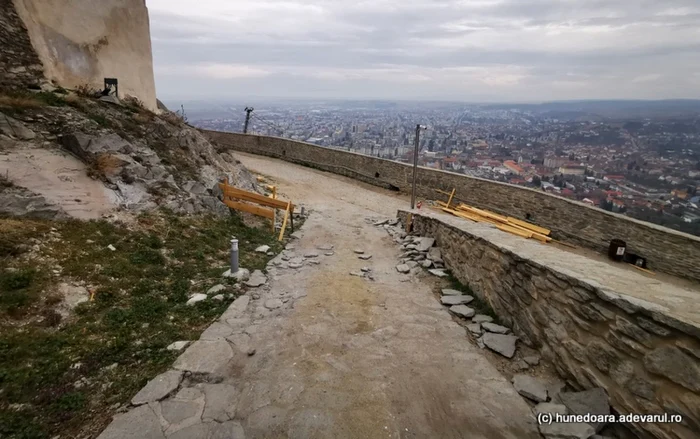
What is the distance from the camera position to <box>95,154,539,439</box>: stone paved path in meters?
3.16

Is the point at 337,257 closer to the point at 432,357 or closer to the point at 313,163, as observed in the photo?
the point at 432,357

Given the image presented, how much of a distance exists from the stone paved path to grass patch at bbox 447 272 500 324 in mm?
453

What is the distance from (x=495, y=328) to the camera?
466cm

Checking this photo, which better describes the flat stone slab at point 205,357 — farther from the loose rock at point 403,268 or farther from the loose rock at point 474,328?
the loose rock at point 403,268

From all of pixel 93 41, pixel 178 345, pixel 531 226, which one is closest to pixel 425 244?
pixel 178 345

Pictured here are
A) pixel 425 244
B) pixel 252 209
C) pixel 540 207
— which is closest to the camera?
pixel 425 244

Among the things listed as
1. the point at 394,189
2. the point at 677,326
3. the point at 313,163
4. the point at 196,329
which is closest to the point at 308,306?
the point at 196,329

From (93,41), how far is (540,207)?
14347 mm

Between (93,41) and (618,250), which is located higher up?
(93,41)

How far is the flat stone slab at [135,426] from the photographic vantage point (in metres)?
2.97

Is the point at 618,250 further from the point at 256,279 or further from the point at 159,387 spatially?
the point at 159,387

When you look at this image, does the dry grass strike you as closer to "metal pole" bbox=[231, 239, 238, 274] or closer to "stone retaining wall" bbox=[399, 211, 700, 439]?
"metal pole" bbox=[231, 239, 238, 274]

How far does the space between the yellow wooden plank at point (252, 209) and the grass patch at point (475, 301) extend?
196 inches

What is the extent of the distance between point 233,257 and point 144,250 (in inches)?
58.9
